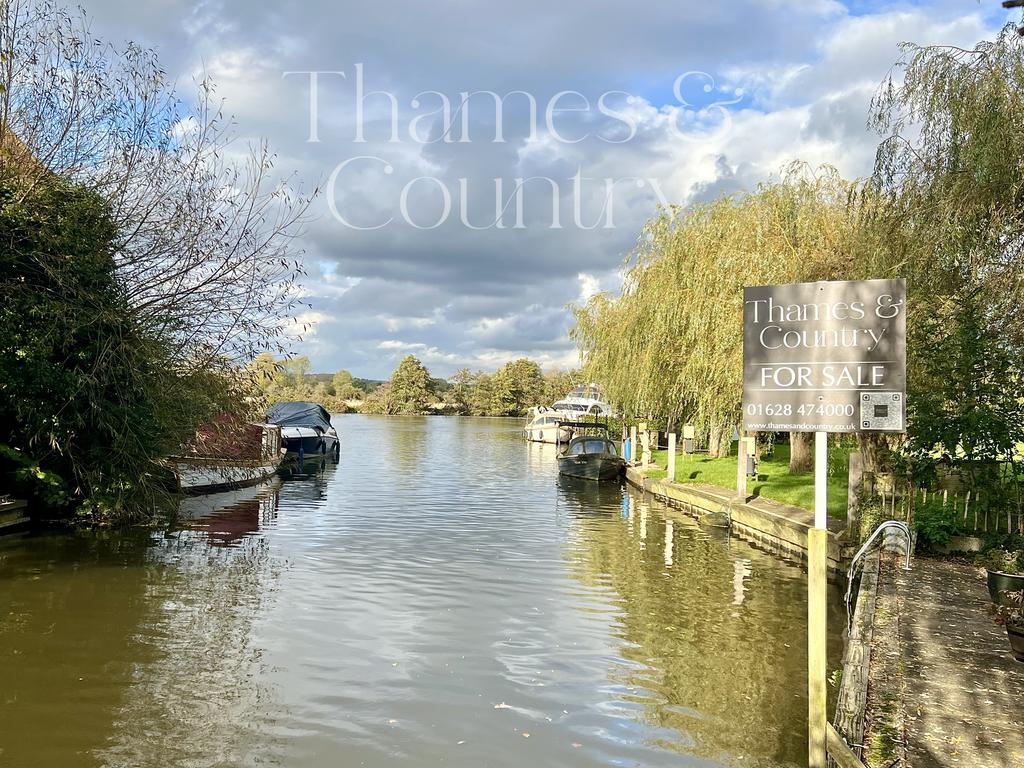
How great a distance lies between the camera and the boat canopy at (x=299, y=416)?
116ft

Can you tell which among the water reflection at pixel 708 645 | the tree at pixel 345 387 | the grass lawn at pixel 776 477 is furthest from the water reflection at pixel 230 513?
the tree at pixel 345 387

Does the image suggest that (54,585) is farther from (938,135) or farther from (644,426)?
(644,426)

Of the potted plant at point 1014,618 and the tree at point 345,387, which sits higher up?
the tree at point 345,387

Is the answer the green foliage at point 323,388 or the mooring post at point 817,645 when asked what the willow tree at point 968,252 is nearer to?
the mooring post at point 817,645

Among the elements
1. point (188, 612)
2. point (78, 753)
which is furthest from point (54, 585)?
point (78, 753)

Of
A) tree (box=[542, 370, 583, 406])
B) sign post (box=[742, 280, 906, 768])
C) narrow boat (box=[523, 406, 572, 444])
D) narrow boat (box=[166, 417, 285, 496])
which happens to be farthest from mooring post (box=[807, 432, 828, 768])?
tree (box=[542, 370, 583, 406])

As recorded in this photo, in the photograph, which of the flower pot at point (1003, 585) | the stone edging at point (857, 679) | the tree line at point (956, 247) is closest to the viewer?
the stone edging at point (857, 679)

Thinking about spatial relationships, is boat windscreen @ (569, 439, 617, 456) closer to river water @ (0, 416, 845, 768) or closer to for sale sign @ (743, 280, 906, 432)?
river water @ (0, 416, 845, 768)

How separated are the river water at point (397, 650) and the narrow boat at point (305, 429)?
1645 centimetres

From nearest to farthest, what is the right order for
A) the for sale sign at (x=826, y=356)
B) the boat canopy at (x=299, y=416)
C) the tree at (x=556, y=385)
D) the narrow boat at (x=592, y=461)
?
the for sale sign at (x=826, y=356)
the narrow boat at (x=592, y=461)
the boat canopy at (x=299, y=416)
the tree at (x=556, y=385)

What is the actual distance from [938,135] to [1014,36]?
1541 millimetres

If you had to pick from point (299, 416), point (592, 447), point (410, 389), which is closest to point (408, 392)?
point (410, 389)

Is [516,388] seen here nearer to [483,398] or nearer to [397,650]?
[483,398]

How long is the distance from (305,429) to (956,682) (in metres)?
30.7
